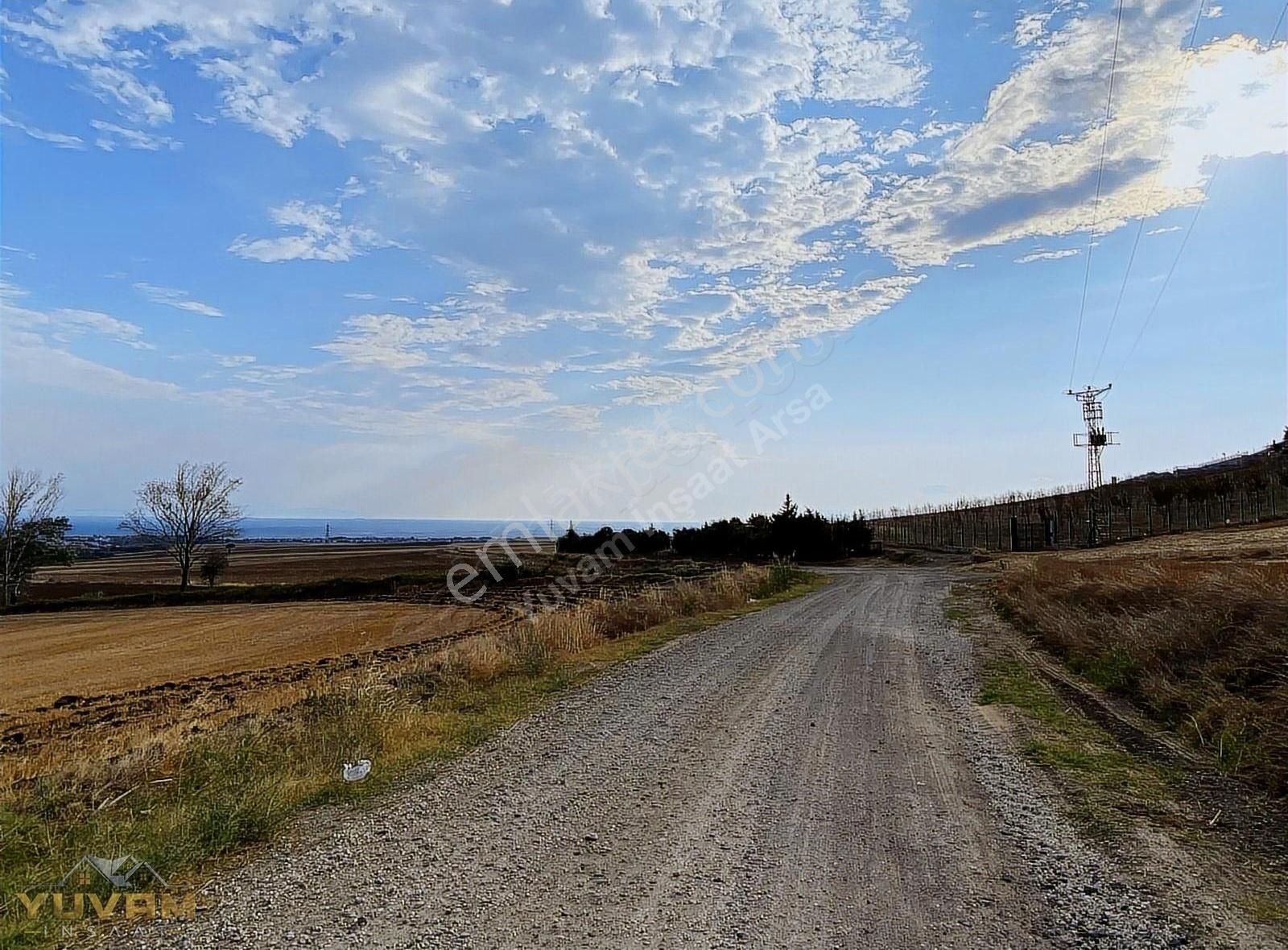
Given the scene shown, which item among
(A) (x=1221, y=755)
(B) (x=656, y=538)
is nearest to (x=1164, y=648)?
(A) (x=1221, y=755)

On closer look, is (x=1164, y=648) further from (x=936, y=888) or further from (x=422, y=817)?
(x=422, y=817)

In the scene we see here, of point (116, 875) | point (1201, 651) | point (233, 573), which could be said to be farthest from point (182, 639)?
point (233, 573)

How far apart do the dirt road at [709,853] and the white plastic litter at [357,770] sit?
1.95ft

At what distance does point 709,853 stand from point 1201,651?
6.63 m

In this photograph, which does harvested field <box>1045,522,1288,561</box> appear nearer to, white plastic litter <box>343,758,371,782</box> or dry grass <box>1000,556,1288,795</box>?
dry grass <box>1000,556,1288,795</box>

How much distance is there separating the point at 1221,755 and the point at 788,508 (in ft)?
160

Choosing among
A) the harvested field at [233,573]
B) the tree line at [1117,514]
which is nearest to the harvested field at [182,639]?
the harvested field at [233,573]

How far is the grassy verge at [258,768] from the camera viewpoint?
479 cm

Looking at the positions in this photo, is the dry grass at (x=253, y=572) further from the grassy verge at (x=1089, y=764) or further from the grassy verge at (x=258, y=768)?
the grassy verge at (x=1089, y=764)

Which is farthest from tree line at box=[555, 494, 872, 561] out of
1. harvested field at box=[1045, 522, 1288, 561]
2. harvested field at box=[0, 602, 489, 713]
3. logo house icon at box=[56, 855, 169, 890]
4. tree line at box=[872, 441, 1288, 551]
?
logo house icon at box=[56, 855, 169, 890]

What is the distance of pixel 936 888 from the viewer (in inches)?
160

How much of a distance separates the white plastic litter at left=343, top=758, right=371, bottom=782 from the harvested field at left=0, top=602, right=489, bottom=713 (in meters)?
15.3

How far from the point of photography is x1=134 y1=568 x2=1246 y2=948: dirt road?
369 centimetres

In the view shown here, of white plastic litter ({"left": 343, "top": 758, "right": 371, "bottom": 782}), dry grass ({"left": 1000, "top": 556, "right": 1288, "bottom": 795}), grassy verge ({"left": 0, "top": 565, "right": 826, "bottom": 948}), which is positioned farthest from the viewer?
dry grass ({"left": 1000, "top": 556, "right": 1288, "bottom": 795})
